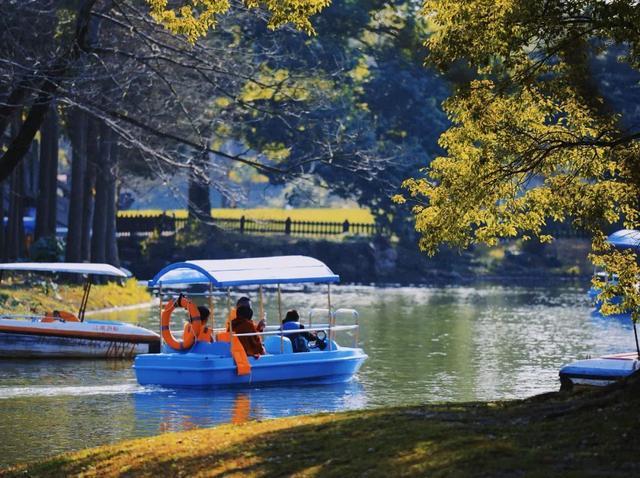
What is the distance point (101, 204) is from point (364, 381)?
25.3 metres

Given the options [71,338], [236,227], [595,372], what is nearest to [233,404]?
[595,372]

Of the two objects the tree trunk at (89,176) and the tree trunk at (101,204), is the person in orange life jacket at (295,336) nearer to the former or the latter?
the tree trunk at (89,176)

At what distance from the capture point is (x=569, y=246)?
82062 millimetres

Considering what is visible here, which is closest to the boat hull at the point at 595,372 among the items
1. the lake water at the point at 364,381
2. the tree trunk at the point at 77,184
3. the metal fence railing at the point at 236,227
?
the lake water at the point at 364,381

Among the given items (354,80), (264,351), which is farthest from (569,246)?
(264,351)

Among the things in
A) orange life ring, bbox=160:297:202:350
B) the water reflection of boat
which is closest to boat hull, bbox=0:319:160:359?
orange life ring, bbox=160:297:202:350

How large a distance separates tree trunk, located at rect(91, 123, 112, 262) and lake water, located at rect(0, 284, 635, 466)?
4111 millimetres

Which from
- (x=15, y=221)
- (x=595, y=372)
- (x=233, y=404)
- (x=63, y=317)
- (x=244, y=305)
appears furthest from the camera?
(x=15, y=221)

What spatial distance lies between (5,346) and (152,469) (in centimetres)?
2012

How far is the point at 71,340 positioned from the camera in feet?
111

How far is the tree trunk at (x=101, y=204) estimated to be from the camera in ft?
169

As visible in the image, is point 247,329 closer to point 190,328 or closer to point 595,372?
point 190,328

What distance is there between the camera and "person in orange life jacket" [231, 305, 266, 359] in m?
28.3

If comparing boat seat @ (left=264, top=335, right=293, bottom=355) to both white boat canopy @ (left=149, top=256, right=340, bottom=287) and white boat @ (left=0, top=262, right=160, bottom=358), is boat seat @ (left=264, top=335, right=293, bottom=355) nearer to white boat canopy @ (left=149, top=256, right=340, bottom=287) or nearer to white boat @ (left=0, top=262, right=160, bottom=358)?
white boat canopy @ (left=149, top=256, right=340, bottom=287)
